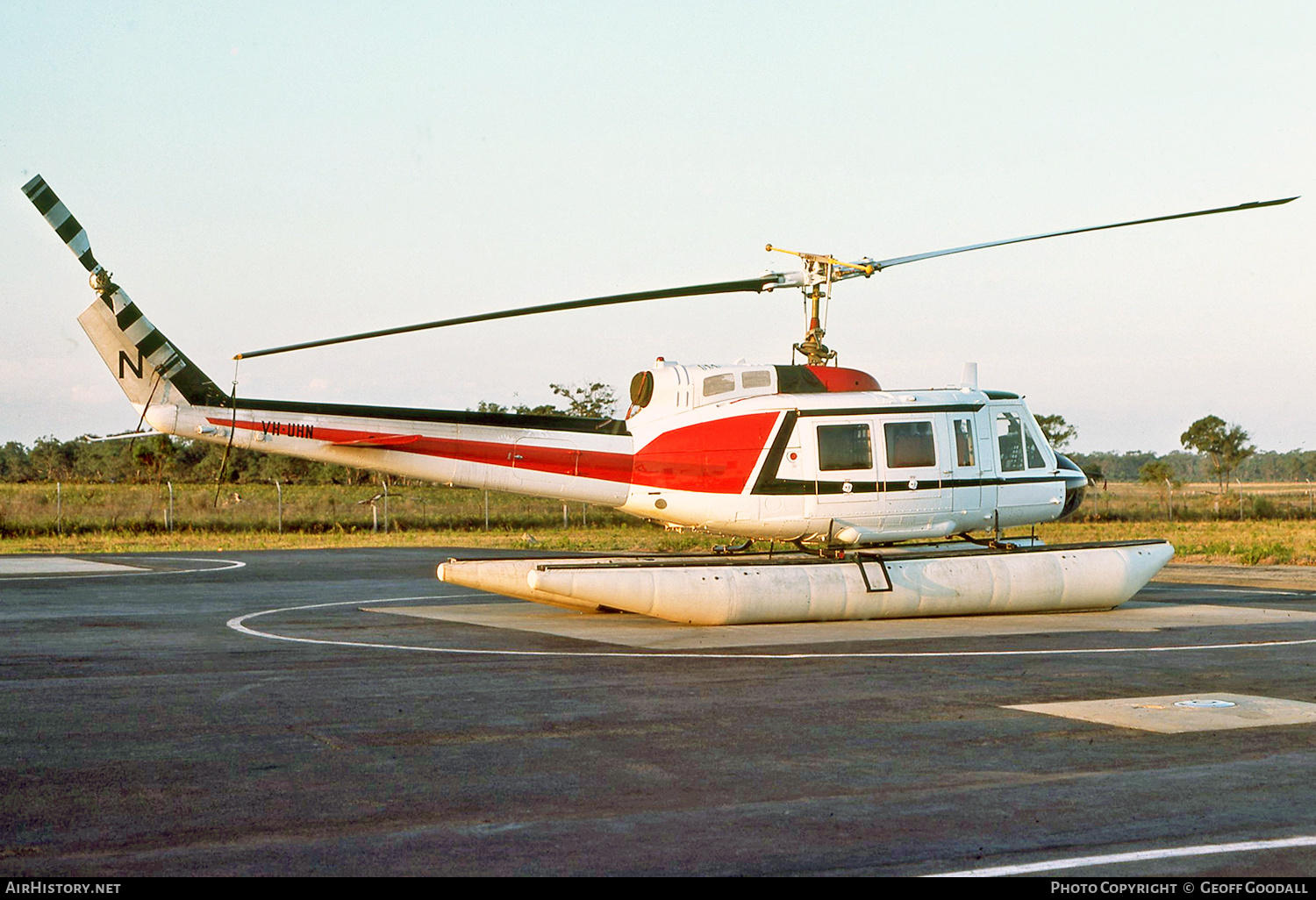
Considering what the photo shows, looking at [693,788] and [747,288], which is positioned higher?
[747,288]

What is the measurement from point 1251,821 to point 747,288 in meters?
11.5

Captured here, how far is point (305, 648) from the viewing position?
1457cm

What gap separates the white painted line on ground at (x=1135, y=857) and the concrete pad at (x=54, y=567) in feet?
83.3

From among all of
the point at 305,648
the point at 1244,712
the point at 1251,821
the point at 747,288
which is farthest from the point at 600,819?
the point at 747,288

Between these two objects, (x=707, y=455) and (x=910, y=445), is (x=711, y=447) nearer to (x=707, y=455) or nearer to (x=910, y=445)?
(x=707, y=455)

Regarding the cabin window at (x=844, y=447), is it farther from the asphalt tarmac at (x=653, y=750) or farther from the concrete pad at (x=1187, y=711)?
the concrete pad at (x=1187, y=711)

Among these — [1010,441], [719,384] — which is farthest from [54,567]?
[1010,441]

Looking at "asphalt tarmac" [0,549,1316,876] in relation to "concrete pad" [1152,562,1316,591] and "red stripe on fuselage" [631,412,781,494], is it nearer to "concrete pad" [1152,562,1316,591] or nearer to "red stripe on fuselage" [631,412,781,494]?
"red stripe on fuselage" [631,412,781,494]

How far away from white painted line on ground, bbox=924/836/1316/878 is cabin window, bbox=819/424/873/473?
11788 mm

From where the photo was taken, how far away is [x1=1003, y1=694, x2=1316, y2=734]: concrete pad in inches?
394

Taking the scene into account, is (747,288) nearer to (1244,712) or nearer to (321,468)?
(1244,712)

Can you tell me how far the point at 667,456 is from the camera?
18.3 metres
